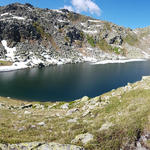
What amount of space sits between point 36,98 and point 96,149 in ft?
145

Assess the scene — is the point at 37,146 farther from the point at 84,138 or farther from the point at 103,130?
the point at 103,130

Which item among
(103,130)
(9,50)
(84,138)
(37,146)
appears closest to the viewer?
(37,146)

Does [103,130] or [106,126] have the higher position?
[106,126]

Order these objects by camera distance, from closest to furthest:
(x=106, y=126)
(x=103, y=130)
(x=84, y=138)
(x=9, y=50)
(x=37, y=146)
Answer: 1. (x=37, y=146)
2. (x=84, y=138)
3. (x=103, y=130)
4. (x=106, y=126)
5. (x=9, y=50)

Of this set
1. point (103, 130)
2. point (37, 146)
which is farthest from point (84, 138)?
point (37, 146)

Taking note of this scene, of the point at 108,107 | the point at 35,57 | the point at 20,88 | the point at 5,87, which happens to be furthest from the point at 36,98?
the point at 35,57

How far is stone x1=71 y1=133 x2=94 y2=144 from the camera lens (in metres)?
12.4

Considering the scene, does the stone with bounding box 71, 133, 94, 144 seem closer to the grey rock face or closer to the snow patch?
the grey rock face

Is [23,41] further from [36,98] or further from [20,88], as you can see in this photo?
[36,98]

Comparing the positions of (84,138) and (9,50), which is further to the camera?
(9,50)

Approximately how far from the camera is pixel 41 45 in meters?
192

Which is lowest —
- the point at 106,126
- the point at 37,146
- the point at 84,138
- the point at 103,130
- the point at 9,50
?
the point at 37,146

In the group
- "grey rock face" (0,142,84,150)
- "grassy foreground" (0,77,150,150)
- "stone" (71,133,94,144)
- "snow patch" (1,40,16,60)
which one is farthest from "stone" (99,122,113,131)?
"snow patch" (1,40,16,60)

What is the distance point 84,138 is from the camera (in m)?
12.7
